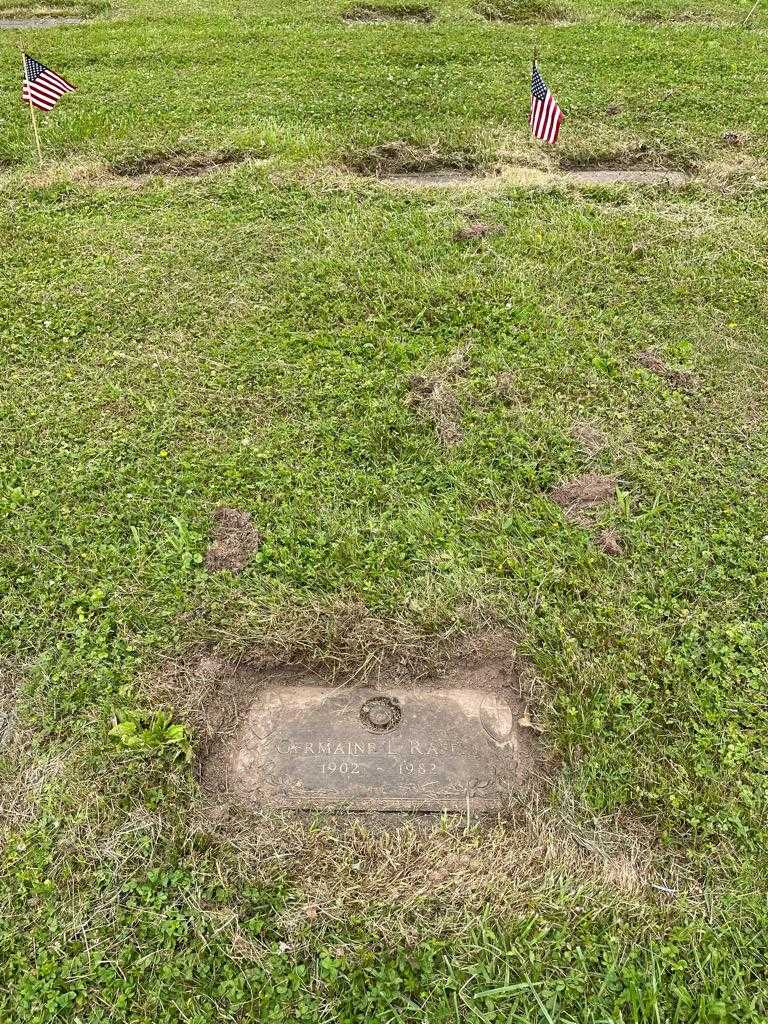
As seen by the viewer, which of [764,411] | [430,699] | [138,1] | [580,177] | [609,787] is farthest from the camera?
[138,1]

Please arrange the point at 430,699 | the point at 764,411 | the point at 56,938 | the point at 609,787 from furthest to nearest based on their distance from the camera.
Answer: the point at 764,411
the point at 430,699
the point at 609,787
the point at 56,938

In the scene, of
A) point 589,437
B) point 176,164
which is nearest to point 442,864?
point 589,437

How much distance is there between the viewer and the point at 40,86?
636 cm

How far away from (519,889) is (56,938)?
164 centimetres

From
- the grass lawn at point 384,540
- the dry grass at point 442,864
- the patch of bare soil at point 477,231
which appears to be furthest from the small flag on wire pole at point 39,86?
the dry grass at point 442,864

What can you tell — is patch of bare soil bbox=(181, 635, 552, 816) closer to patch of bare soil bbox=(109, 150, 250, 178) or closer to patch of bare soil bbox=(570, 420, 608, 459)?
patch of bare soil bbox=(570, 420, 608, 459)

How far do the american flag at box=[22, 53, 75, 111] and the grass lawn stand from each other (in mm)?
630

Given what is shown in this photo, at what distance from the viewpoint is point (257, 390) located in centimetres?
471

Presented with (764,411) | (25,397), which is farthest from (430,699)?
(25,397)

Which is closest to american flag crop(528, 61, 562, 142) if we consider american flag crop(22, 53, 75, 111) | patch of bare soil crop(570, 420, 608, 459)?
patch of bare soil crop(570, 420, 608, 459)

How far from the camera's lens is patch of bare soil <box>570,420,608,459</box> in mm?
4270

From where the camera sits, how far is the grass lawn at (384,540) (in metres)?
2.59

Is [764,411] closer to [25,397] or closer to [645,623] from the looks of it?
[645,623]

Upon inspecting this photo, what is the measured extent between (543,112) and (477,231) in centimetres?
136
